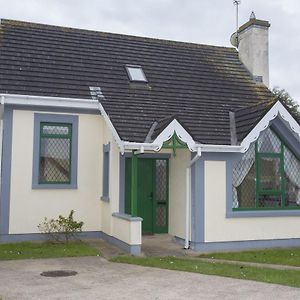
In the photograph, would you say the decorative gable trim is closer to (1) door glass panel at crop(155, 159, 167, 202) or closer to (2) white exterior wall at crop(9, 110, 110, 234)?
(1) door glass panel at crop(155, 159, 167, 202)

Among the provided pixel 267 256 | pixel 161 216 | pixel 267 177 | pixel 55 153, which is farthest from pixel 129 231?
pixel 267 177

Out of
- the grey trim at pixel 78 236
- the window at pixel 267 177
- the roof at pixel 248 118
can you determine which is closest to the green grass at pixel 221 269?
the grey trim at pixel 78 236

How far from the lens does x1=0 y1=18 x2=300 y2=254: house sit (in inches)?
464

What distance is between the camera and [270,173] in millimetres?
12695

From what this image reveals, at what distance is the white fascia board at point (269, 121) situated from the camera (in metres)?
12.0

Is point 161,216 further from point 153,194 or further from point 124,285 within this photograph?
point 124,285

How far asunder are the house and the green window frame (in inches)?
1.2

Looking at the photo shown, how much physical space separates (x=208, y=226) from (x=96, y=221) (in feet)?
11.5

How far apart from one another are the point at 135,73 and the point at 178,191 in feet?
14.8

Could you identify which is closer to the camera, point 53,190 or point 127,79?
point 53,190

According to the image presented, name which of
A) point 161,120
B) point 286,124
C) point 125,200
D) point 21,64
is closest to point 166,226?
point 125,200

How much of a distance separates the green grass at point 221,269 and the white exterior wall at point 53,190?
3.27 metres

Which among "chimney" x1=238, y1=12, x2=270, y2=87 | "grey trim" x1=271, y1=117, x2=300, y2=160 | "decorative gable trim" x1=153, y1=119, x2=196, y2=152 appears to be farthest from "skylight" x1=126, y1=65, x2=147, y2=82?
"chimney" x1=238, y1=12, x2=270, y2=87

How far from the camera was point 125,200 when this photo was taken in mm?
13047
